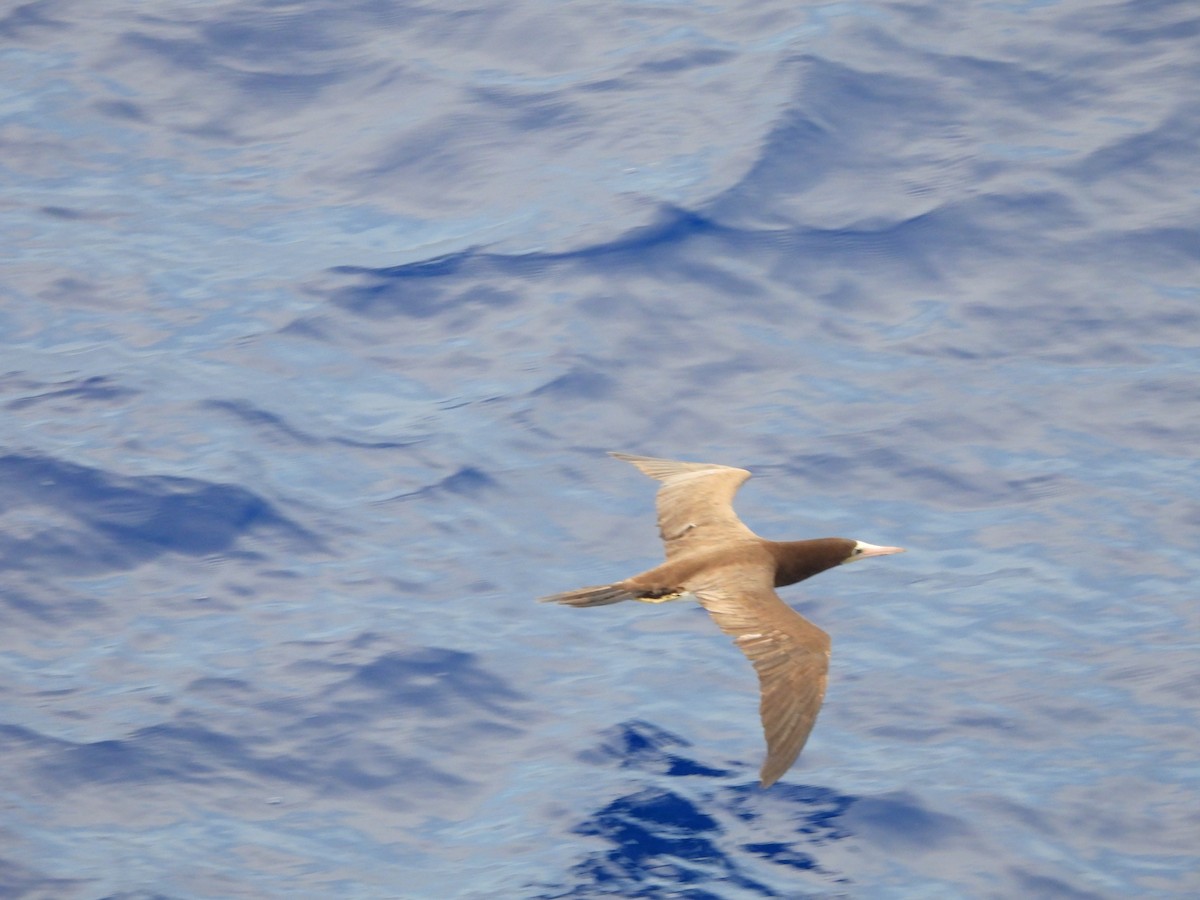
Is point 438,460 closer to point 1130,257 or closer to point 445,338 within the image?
point 445,338

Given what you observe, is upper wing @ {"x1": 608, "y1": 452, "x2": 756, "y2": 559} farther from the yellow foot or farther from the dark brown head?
the yellow foot

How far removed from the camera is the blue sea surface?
9.04 metres

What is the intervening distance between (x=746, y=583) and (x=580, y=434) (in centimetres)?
299

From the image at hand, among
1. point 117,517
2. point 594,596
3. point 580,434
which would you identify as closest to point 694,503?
point 594,596

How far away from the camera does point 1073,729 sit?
31.8 feet

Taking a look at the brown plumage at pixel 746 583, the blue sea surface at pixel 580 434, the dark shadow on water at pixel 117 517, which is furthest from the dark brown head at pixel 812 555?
the dark shadow on water at pixel 117 517

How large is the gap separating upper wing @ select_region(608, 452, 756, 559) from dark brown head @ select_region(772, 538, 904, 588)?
11.8 inches

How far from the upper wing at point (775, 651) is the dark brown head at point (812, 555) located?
26 centimetres

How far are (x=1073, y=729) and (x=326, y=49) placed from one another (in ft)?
30.5

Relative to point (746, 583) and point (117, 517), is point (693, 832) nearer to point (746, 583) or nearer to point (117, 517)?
point (746, 583)

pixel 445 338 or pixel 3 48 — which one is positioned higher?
pixel 3 48

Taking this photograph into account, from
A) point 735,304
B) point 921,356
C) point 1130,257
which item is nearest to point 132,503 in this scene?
point 735,304

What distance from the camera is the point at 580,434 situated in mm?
11680

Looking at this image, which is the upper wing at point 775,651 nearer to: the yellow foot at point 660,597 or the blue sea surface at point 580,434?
the yellow foot at point 660,597
